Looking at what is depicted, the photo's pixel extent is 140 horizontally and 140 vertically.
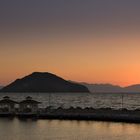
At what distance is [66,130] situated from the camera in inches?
2340

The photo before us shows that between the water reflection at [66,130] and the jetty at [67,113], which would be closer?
the water reflection at [66,130]

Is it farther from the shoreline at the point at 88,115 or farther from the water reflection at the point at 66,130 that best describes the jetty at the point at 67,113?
the water reflection at the point at 66,130

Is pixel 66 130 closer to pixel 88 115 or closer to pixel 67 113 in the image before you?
pixel 88 115

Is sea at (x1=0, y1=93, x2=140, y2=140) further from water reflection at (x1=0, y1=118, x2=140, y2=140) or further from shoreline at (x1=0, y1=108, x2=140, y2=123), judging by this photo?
shoreline at (x1=0, y1=108, x2=140, y2=123)

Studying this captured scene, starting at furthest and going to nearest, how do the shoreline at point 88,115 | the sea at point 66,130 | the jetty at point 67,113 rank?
the jetty at point 67,113
the shoreline at point 88,115
the sea at point 66,130

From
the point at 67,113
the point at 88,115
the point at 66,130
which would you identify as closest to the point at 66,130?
the point at 66,130

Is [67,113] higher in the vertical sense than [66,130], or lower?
higher

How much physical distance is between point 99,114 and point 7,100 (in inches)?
689

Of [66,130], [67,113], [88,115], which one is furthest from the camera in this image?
[67,113]


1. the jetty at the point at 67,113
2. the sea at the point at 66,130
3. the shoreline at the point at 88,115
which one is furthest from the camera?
the jetty at the point at 67,113

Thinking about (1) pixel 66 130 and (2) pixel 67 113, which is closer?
(1) pixel 66 130

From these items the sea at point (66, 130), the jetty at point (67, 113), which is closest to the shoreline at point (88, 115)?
the jetty at point (67, 113)

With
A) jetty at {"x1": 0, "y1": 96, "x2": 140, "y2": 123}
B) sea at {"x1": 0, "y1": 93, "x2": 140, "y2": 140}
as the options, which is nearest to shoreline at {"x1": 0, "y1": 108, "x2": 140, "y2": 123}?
jetty at {"x1": 0, "y1": 96, "x2": 140, "y2": 123}

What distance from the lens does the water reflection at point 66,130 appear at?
171 ft
